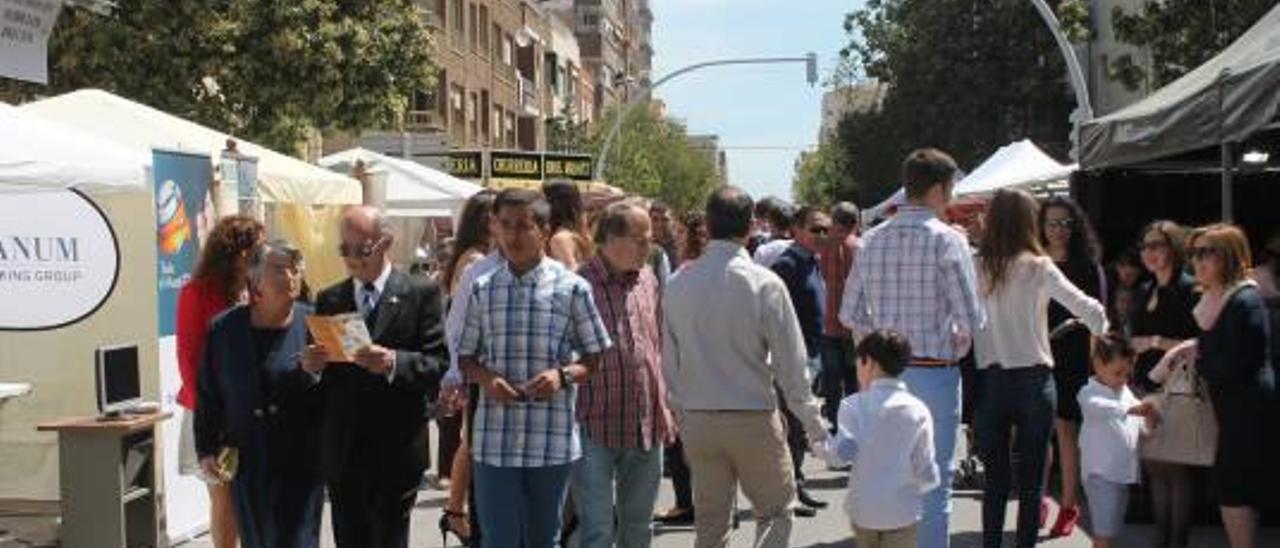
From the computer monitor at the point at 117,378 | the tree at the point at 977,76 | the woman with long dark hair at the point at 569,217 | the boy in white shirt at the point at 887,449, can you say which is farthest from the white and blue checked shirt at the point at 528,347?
the tree at the point at 977,76

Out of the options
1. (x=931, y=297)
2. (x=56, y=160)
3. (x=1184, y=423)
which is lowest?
(x=1184, y=423)

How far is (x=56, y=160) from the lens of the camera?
24.6ft

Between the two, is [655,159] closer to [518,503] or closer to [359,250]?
[359,250]

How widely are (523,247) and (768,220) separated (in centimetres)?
634

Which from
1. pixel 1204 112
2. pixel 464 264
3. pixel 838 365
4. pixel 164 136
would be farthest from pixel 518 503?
pixel 164 136

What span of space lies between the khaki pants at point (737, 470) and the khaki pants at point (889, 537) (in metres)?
0.33

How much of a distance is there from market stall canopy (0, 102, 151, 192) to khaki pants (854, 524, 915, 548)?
12.9 ft

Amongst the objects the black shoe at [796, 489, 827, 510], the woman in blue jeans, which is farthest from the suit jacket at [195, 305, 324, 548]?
the black shoe at [796, 489, 827, 510]

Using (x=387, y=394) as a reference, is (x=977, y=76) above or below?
above

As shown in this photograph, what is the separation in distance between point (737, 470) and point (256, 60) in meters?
15.4

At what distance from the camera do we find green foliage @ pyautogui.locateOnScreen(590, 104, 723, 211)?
67.9m

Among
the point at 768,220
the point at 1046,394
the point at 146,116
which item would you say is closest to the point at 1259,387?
the point at 1046,394

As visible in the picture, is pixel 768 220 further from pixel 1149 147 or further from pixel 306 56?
pixel 306 56

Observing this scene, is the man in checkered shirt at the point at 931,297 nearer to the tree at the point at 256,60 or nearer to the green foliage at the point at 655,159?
the tree at the point at 256,60
